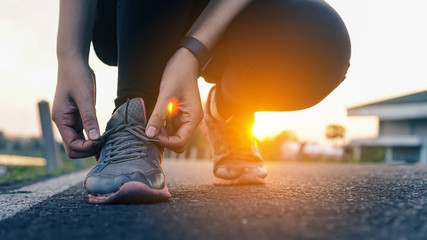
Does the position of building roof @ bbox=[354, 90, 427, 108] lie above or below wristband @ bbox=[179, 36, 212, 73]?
above

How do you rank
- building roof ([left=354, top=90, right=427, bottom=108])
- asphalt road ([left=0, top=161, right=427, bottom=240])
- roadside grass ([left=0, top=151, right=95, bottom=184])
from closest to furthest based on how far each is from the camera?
1. asphalt road ([left=0, top=161, right=427, bottom=240])
2. roadside grass ([left=0, top=151, right=95, bottom=184])
3. building roof ([left=354, top=90, right=427, bottom=108])

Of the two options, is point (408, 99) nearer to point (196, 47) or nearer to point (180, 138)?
point (196, 47)

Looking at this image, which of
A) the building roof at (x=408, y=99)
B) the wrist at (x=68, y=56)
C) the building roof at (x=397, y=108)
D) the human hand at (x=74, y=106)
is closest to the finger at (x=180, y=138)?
the human hand at (x=74, y=106)

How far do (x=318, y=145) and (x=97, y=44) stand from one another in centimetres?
1785

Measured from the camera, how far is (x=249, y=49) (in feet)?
5.16

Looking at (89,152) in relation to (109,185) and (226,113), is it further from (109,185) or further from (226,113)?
(226,113)

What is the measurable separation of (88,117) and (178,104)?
282mm

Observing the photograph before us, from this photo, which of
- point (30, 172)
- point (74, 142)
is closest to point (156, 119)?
point (74, 142)

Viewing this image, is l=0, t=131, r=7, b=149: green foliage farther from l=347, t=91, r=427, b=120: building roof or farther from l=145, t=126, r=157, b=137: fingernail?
l=145, t=126, r=157, b=137: fingernail

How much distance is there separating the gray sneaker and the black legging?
0.09 metres

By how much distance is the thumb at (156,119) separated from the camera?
1132mm

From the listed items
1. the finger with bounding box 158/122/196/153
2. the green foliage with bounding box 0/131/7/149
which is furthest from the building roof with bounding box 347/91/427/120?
the green foliage with bounding box 0/131/7/149

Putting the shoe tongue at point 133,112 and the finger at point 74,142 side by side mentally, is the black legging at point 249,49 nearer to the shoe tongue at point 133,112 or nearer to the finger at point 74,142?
the shoe tongue at point 133,112

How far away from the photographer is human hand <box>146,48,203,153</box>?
1150 millimetres
